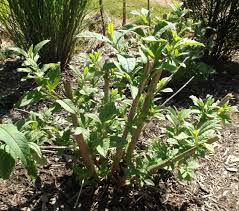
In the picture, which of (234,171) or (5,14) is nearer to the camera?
(234,171)

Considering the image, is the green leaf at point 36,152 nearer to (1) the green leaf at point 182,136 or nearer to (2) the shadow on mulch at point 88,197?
(2) the shadow on mulch at point 88,197

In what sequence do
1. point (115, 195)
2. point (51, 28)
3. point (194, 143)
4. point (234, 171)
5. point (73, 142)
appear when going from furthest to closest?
point (51, 28) → point (234, 171) → point (115, 195) → point (73, 142) → point (194, 143)

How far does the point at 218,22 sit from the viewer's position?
438 cm

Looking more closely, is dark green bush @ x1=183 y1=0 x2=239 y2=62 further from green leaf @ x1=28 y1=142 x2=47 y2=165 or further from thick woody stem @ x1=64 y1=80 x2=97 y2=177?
green leaf @ x1=28 y1=142 x2=47 y2=165

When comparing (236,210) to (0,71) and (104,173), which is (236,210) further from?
(0,71)

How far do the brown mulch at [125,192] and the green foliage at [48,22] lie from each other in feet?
4.47

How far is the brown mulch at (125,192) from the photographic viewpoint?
2.62 m

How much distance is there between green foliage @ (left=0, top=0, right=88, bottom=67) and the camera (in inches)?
Answer: 146

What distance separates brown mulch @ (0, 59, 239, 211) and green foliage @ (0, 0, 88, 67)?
53.7 inches

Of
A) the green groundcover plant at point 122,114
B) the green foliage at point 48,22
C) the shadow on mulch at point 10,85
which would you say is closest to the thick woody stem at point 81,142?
the green groundcover plant at point 122,114

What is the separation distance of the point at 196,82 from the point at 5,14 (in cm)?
193

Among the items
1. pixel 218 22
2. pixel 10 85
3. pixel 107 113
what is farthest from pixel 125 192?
pixel 218 22

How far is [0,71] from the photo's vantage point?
4.05 meters

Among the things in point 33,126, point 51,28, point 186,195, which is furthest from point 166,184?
point 51,28
